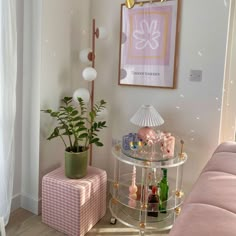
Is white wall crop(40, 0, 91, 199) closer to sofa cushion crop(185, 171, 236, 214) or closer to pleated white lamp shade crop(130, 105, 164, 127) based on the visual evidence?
pleated white lamp shade crop(130, 105, 164, 127)

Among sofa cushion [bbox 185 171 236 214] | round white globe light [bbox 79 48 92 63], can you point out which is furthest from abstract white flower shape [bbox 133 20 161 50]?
sofa cushion [bbox 185 171 236 214]

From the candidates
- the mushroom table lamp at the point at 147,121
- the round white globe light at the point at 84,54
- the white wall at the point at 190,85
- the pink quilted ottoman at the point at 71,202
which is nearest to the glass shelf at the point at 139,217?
the pink quilted ottoman at the point at 71,202

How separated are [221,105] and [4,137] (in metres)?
1.58

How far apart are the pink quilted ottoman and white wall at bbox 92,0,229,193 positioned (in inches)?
26.3

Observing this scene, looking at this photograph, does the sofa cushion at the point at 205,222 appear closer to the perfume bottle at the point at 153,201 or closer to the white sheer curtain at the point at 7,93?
the perfume bottle at the point at 153,201

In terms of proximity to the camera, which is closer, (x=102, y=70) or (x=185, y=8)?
(x=185, y=8)

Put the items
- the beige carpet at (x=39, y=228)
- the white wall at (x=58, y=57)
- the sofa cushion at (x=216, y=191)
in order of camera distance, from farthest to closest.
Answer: the white wall at (x=58, y=57) → the beige carpet at (x=39, y=228) → the sofa cushion at (x=216, y=191)

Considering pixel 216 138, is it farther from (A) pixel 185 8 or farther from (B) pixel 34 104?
(B) pixel 34 104

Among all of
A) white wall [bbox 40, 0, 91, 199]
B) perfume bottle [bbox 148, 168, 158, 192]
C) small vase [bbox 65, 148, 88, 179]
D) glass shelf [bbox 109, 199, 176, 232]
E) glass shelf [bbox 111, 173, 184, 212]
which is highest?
white wall [bbox 40, 0, 91, 199]

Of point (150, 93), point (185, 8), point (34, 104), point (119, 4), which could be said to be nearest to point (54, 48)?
point (34, 104)

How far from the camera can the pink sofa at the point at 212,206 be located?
0.78m

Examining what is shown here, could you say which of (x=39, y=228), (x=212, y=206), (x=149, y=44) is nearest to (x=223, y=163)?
(x=212, y=206)

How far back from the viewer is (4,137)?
68.4 inches

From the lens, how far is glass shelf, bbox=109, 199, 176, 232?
1822 mm
